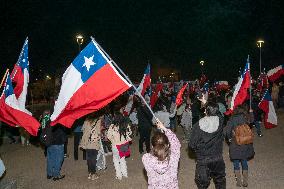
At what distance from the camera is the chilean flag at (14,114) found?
7.50m

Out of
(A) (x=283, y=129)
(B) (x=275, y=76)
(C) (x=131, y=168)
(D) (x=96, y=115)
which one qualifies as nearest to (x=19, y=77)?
(D) (x=96, y=115)

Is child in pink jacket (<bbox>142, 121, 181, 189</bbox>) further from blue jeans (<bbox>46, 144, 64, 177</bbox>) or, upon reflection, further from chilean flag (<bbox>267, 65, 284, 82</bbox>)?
chilean flag (<bbox>267, 65, 284, 82</bbox>)

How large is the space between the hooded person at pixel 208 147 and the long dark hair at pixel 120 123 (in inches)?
121

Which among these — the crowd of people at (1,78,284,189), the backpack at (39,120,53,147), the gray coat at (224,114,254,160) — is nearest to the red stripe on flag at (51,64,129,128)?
the crowd of people at (1,78,284,189)

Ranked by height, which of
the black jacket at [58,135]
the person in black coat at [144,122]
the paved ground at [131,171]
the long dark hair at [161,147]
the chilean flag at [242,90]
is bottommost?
the paved ground at [131,171]

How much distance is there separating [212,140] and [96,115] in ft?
12.8

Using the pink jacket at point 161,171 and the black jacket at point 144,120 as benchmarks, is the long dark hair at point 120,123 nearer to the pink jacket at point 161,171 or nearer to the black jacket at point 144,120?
the black jacket at point 144,120

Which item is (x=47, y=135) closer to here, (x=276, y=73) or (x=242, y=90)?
(x=242, y=90)

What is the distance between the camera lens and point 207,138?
6.72 meters

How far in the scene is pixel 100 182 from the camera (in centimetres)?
955

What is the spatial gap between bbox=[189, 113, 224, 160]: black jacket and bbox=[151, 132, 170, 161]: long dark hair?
1.82 meters

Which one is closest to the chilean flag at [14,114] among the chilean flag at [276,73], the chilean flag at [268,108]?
the chilean flag at [268,108]

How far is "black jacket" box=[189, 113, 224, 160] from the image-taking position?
6695 mm

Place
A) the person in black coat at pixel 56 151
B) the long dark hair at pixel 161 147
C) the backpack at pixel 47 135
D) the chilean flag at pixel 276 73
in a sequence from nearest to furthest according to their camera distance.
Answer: the long dark hair at pixel 161 147
the backpack at pixel 47 135
the person in black coat at pixel 56 151
the chilean flag at pixel 276 73
